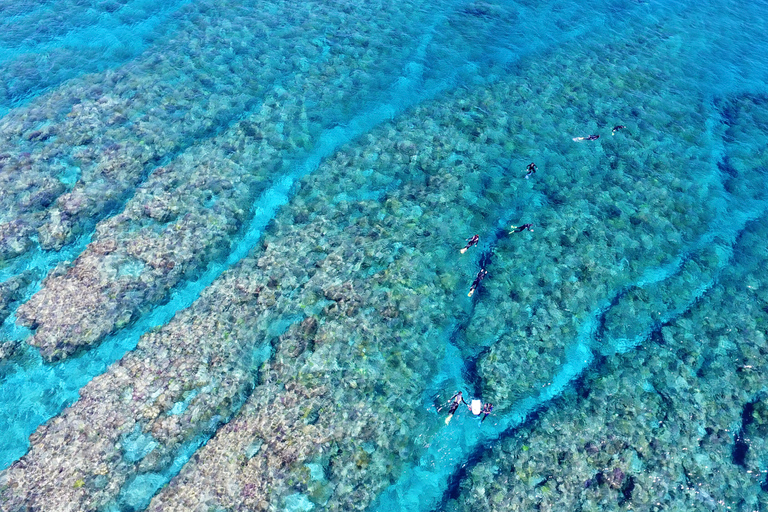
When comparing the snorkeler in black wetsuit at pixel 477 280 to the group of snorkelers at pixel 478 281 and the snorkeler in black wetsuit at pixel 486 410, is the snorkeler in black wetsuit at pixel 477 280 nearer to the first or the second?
the group of snorkelers at pixel 478 281

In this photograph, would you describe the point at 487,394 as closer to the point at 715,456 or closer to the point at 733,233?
the point at 715,456

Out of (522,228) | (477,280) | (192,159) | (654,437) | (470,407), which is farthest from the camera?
(192,159)

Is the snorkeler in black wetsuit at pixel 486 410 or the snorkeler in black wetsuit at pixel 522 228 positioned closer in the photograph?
the snorkeler in black wetsuit at pixel 486 410

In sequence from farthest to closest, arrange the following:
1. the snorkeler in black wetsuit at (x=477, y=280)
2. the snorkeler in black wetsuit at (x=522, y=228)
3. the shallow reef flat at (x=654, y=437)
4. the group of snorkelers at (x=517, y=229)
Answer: the snorkeler in black wetsuit at (x=522, y=228) < the group of snorkelers at (x=517, y=229) < the snorkeler in black wetsuit at (x=477, y=280) < the shallow reef flat at (x=654, y=437)

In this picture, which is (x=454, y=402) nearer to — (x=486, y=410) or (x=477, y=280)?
(x=486, y=410)

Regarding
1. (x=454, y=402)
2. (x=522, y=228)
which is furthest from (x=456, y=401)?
(x=522, y=228)

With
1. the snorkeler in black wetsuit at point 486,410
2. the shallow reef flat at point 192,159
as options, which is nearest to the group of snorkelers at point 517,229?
the snorkeler in black wetsuit at point 486,410

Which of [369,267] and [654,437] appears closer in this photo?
[654,437]
